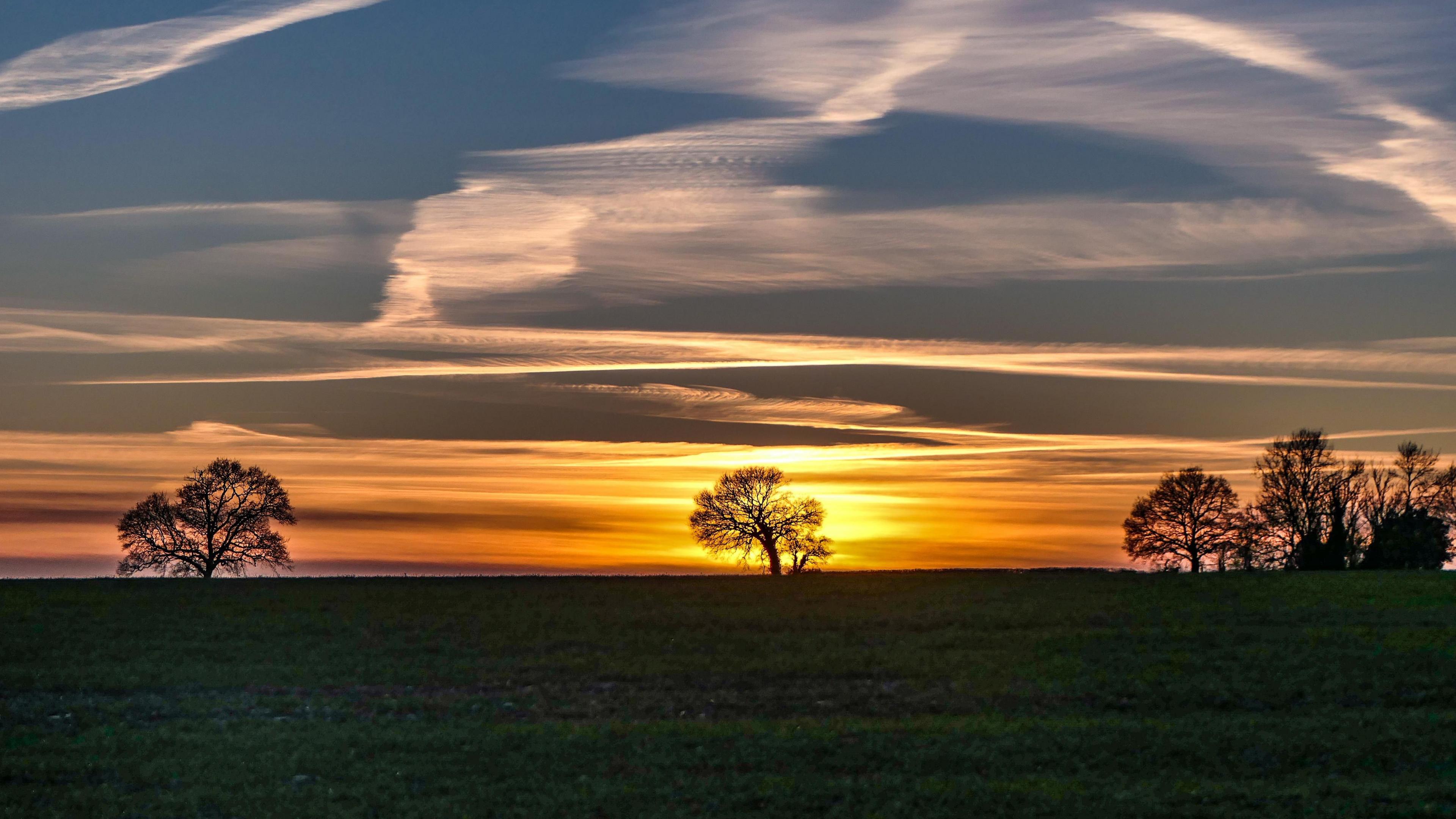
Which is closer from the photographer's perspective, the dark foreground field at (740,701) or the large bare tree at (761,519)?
the dark foreground field at (740,701)

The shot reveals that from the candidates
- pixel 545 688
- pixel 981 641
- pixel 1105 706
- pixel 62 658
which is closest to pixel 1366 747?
pixel 1105 706

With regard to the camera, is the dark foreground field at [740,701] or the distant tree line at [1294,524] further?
the distant tree line at [1294,524]

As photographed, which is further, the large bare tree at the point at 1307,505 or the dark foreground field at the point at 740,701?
the large bare tree at the point at 1307,505

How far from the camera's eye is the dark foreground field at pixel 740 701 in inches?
748

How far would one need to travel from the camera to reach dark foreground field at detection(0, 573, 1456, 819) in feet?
62.3

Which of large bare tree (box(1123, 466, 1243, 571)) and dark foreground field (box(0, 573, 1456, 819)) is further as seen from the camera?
large bare tree (box(1123, 466, 1243, 571))

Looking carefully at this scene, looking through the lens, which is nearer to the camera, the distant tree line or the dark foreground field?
the dark foreground field

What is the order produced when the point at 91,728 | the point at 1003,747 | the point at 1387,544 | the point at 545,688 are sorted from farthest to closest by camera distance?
the point at 1387,544
the point at 545,688
the point at 91,728
the point at 1003,747

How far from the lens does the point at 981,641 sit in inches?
1522

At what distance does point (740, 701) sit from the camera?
97.0 ft

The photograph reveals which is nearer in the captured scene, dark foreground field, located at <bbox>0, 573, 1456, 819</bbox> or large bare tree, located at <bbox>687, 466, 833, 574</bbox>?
dark foreground field, located at <bbox>0, 573, 1456, 819</bbox>

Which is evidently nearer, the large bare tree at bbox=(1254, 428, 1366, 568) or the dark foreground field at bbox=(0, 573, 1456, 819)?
the dark foreground field at bbox=(0, 573, 1456, 819)

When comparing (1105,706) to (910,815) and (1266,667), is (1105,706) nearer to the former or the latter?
(1266,667)

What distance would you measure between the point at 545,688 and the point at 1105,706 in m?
14.9
